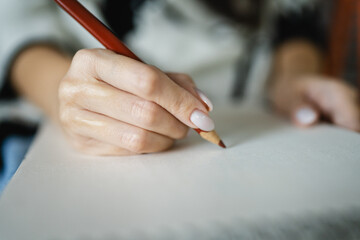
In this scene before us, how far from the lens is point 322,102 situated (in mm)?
511

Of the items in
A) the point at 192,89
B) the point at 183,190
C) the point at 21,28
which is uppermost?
the point at 21,28

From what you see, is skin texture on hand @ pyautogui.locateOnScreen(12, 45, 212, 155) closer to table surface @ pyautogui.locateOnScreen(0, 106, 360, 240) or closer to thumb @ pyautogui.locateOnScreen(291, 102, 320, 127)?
table surface @ pyautogui.locateOnScreen(0, 106, 360, 240)

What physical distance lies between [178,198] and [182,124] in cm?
12

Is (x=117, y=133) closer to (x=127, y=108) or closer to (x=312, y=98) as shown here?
(x=127, y=108)

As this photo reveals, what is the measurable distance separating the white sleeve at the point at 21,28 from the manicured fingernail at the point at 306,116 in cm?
52

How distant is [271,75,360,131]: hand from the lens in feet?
1.53

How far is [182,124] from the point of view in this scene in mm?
336

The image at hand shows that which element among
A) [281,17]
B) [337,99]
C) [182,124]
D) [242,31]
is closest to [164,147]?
[182,124]

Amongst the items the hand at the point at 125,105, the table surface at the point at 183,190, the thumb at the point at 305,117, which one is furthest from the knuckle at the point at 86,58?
the thumb at the point at 305,117

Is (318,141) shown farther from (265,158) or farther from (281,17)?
(281,17)

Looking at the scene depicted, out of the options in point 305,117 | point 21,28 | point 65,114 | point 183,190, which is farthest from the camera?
point 21,28

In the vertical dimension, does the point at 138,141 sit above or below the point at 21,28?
below

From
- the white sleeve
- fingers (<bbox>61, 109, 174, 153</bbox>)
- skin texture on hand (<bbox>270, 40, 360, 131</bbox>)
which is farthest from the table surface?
the white sleeve

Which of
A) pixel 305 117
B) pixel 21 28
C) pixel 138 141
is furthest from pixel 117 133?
pixel 21 28
